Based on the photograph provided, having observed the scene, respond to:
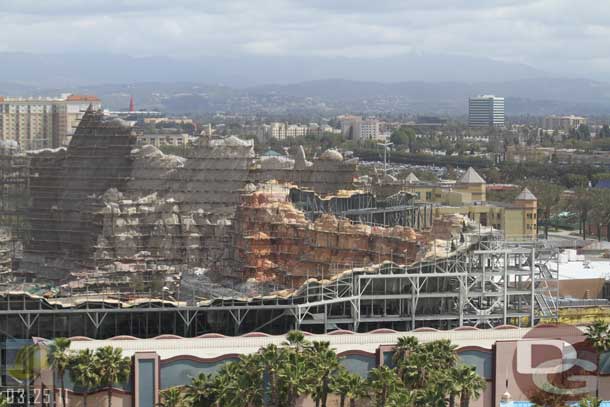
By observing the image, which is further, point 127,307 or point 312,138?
point 312,138

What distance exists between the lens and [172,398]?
33.4m

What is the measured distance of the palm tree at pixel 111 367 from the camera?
35562mm

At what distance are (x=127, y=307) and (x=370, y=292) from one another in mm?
8386

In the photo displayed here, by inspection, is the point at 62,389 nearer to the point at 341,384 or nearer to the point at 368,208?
the point at 341,384

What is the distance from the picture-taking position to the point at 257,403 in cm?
3425

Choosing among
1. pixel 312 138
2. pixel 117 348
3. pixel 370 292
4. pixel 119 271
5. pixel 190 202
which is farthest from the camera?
pixel 312 138

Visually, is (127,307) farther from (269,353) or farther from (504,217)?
(504,217)

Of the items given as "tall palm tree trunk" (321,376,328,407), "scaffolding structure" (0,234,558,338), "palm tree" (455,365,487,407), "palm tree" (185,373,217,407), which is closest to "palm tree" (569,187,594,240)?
"scaffolding structure" (0,234,558,338)

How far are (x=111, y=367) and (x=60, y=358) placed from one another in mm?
1313

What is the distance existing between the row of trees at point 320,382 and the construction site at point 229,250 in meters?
9.27

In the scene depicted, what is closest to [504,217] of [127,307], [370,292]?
[370,292]

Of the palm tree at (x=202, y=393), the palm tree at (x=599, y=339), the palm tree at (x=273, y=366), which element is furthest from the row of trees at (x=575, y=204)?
the palm tree at (x=202, y=393)

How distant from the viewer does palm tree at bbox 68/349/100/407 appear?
35.1 meters

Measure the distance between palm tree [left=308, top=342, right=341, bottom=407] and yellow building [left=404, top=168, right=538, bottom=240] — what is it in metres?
37.3
